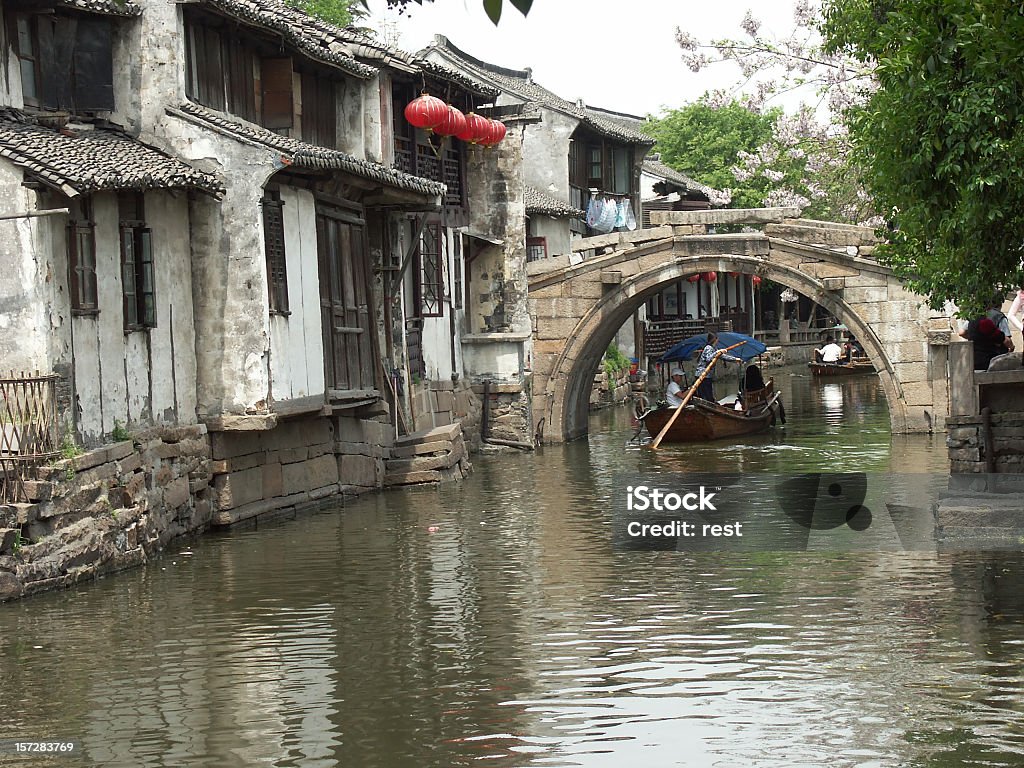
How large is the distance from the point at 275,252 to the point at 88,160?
316 centimetres

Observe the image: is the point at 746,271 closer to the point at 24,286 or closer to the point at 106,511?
the point at 106,511

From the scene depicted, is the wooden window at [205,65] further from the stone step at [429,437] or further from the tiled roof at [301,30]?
the stone step at [429,437]

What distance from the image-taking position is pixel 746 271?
88.9 feet

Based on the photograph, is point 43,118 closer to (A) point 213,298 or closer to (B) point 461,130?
(A) point 213,298

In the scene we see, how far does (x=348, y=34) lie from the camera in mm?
20344

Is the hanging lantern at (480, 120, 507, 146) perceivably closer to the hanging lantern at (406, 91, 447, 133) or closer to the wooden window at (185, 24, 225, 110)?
the hanging lantern at (406, 91, 447, 133)

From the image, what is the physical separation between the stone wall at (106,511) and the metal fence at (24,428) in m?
0.13

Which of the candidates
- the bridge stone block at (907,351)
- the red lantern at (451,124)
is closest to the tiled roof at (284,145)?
the red lantern at (451,124)

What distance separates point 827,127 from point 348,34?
574 inches

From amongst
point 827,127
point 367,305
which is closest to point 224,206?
point 367,305

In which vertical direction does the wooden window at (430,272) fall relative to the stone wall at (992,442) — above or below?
above

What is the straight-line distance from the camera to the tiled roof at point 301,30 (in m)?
16.3

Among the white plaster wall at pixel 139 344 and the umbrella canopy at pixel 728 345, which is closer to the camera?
the white plaster wall at pixel 139 344

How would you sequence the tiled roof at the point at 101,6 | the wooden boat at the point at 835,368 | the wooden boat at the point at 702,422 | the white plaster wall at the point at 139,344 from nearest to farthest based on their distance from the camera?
1. the white plaster wall at the point at 139,344
2. the tiled roof at the point at 101,6
3. the wooden boat at the point at 702,422
4. the wooden boat at the point at 835,368
